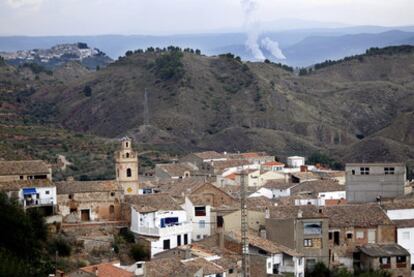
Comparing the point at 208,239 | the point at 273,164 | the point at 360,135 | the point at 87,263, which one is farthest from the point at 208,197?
the point at 360,135

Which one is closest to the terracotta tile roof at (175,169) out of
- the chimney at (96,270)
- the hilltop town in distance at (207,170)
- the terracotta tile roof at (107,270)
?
the hilltop town in distance at (207,170)

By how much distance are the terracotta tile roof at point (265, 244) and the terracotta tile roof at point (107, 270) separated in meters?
5.89

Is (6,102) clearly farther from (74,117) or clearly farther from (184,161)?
(184,161)

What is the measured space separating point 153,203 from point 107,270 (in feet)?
27.7

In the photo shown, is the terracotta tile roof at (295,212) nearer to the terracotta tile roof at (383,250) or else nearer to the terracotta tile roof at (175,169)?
the terracotta tile roof at (383,250)

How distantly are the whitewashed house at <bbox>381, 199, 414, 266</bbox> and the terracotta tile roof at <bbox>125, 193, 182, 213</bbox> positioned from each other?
8465 millimetres

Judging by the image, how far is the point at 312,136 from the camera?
107438 millimetres

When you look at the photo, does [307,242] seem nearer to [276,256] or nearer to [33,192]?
[276,256]

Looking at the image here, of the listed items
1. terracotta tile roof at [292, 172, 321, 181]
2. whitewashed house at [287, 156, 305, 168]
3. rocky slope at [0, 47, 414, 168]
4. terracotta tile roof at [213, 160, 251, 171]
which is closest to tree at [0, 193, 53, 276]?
terracotta tile roof at [292, 172, 321, 181]

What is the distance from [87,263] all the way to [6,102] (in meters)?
69.0

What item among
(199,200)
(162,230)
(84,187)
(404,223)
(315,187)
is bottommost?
(404,223)

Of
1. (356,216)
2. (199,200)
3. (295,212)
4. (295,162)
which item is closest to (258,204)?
(199,200)

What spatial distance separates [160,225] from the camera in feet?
136

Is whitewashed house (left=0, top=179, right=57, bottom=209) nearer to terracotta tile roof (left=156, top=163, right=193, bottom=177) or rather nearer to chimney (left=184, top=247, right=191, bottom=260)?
chimney (left=184, top=247, right=191, bottom=260)
